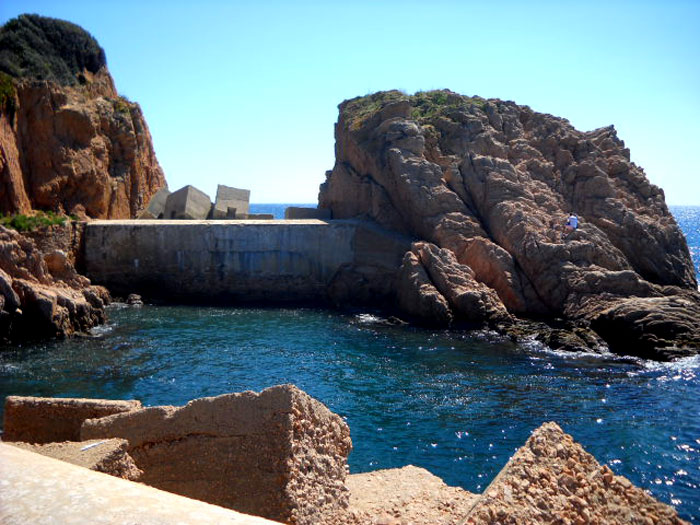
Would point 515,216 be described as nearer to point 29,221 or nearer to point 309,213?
point 309,213

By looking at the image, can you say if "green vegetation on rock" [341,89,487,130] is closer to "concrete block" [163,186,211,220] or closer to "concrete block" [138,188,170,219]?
"concrete block" [163,186,211,220]

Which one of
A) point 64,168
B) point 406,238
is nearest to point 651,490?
point 406,238

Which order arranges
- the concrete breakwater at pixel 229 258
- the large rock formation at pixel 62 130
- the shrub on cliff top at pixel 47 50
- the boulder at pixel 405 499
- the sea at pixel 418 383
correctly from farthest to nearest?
the shrub on cliff top at pixel 47 50 < the concrete breakwater at pixel 229 258 < the large rock formation at pixel 62 130 < the sea at pixel 418 383 < the boulder at pixel 405 499

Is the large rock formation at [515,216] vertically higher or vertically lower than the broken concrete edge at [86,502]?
higher

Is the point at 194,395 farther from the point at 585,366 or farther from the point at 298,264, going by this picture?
the point at 298,264

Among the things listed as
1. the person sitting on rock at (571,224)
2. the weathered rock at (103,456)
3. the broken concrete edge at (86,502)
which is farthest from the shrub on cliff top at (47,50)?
the broken concrete edge at (86,502)

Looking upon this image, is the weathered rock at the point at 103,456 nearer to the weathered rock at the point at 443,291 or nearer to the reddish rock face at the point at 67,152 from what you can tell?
the weathered rock at the point at 443,291

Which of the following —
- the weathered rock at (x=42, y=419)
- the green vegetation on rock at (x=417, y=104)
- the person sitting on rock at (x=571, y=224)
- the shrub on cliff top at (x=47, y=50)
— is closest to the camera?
the weathered rock at (x=42, y=419)

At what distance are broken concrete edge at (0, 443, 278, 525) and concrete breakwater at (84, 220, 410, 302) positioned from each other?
93.0ft

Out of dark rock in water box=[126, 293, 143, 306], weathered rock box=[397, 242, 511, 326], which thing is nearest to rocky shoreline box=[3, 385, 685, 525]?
weathered rock box=[397, 242, 511, 326]

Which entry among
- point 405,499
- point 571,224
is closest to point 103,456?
point 405,499

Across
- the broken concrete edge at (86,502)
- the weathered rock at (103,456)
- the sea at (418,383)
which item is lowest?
the sea at (418,383)

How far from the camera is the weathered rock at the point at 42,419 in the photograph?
379 inches

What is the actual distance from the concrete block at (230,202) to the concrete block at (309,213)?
2.62 m
